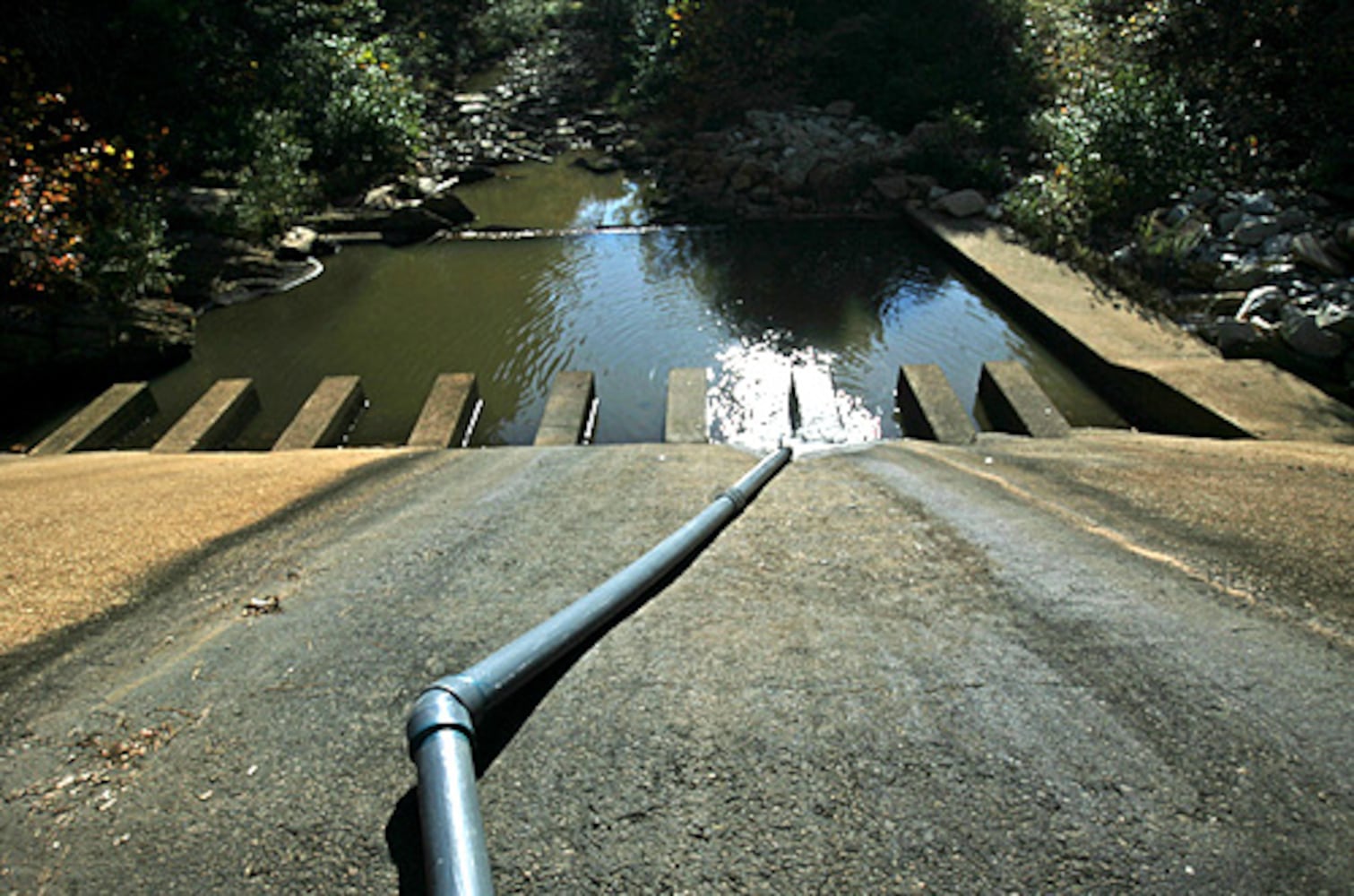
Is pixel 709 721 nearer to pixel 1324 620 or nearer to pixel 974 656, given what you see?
pixel 974 656

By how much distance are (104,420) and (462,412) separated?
2.04 metres

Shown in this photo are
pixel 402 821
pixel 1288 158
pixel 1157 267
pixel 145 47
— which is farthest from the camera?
pixel 145 47

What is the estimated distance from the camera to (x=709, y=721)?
135 centimetres

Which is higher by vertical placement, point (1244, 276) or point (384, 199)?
point (384, 199)

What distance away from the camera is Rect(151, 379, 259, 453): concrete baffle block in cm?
419

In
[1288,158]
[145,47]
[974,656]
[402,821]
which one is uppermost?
[145,47]

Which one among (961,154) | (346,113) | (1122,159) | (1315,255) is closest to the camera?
(1315,255)

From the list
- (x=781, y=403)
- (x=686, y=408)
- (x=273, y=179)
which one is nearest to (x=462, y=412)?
(x=686, y=408)

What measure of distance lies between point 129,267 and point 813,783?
20.3ft

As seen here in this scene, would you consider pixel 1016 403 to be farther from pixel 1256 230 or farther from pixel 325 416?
pixel 325 416

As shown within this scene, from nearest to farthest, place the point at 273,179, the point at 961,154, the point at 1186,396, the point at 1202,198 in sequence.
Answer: the point at 1186,396 → the point at 1202,198 → the point at 273,179 → the point at 961,154

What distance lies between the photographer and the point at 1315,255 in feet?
15.7

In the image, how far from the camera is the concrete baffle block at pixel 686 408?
415 cm

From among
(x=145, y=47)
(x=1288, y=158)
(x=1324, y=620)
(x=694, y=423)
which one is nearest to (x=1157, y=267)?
(x=1288, y=158)
